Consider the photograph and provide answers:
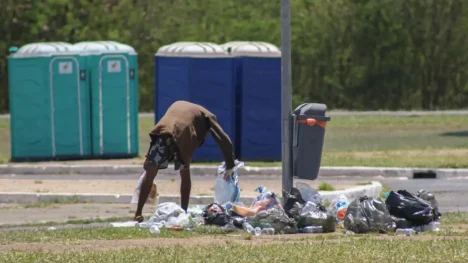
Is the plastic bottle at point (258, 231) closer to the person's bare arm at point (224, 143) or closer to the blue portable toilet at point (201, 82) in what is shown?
the person's bare arm at point (224, 143)

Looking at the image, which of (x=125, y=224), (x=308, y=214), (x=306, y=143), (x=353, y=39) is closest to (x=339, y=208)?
(x=308, y=214)

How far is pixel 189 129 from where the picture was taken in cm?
1283

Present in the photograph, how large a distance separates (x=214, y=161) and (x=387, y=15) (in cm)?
1226

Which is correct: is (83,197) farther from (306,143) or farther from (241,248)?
(241,248)

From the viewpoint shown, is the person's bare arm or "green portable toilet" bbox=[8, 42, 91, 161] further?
"green portable toilet" bbox=[8, 42, 91, 161]

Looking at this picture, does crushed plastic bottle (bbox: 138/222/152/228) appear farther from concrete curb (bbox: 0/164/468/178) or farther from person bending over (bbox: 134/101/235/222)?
concrete curb (bbox: 0/164/468/178)

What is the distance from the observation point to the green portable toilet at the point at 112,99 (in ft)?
67.5

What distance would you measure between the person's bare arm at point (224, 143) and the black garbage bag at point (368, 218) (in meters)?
1.62

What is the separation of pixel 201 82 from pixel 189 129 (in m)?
7.42

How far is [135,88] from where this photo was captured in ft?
68.4

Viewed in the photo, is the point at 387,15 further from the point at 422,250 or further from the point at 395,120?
the point at 422,250

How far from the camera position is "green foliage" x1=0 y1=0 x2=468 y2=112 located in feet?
102

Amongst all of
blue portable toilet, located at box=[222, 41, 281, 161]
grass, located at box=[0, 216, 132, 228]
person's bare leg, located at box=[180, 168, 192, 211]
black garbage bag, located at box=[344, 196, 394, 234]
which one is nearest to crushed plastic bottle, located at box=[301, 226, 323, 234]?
black garbage bag, located at box=[344, 196, 394, 234]

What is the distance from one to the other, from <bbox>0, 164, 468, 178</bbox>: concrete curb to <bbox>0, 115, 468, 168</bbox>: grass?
49 centimetres
